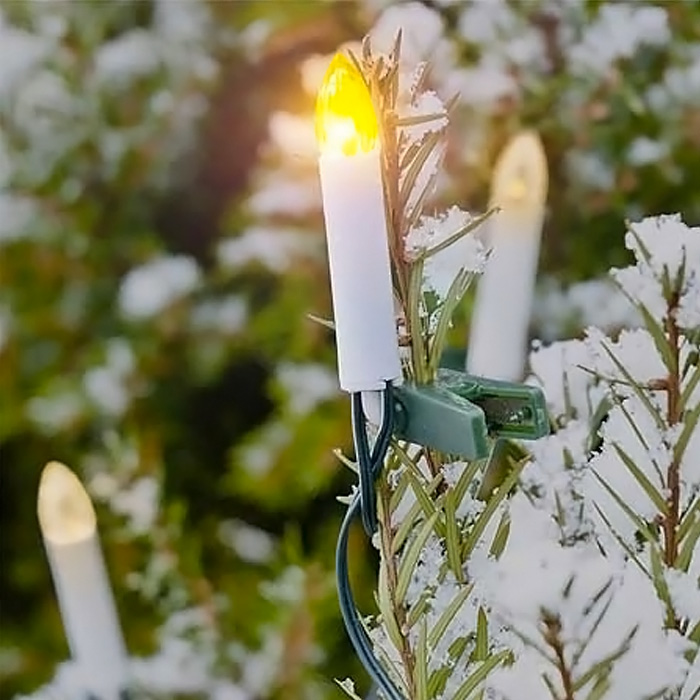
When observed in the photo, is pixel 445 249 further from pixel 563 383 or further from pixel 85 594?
pixel 85 594

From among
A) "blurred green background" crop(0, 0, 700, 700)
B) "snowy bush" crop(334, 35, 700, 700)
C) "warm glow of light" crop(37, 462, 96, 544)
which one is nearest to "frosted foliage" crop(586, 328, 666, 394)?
"snowy bush" crop(334, 35, 700, 700)

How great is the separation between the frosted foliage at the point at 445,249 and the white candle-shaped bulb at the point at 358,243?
0.04 ft

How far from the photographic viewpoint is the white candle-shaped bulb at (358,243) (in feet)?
0.63

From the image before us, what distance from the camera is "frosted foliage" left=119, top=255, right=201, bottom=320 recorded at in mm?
674

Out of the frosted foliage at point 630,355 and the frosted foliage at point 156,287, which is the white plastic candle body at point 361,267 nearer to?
the frosted foliage at point 630,355

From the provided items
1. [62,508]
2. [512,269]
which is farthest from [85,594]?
[512,269]

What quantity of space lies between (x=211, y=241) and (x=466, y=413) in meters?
0.55

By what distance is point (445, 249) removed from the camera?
22 cm

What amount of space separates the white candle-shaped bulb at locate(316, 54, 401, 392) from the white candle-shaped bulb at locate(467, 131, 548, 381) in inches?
7.3

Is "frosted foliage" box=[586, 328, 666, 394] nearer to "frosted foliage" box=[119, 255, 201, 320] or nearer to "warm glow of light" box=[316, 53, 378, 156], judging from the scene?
"warm glow of light" box=[316, 53, 378, 156]

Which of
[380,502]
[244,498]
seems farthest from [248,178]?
[380,502]

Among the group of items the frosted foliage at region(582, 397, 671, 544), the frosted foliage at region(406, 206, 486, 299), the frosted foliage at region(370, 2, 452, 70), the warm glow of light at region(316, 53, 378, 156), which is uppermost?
the frosted foliage at region(370, 2, 452, 70)

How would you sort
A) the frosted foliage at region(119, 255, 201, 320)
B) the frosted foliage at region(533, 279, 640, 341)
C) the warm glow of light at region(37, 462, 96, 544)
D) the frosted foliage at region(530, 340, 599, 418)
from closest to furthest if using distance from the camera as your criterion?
the frosted foliage at region(530, 340, 599, 418)
the warm glow of light at region(37, 462, 96, 544)
the frosted foliage at region(533, 279, 640, 341)
the frosted foliage at region(119, 255, 201, 320)

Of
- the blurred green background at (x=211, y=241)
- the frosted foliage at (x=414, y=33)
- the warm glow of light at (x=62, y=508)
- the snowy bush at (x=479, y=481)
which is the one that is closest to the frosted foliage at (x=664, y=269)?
the snowy bush at (x=479, y=481)
